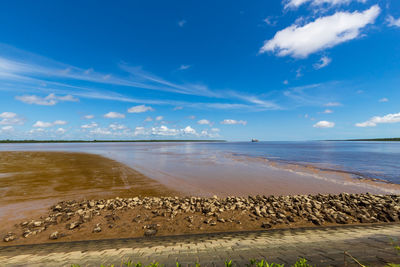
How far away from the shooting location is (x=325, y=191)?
43.4 feet

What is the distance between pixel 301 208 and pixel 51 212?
1351 cm

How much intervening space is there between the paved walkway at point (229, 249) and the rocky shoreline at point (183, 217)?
2.42 ft

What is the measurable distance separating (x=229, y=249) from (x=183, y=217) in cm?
330

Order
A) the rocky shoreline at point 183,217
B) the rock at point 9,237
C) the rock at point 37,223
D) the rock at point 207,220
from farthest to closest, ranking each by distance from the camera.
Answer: the rock at point 207,220, the rock at point 37,223, the rocky shoreline at point 183,217, the rock at point 9,237

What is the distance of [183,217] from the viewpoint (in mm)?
8008

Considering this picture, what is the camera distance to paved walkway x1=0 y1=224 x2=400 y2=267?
4641mm

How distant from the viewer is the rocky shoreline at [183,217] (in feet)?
23.1

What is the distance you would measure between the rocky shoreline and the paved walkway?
74cm

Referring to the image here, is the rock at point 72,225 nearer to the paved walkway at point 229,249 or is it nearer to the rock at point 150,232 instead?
the paved walkway at point 229,249

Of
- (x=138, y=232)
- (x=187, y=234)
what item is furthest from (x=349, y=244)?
(x=138, y=232)

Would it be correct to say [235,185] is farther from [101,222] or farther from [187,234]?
[101,222]

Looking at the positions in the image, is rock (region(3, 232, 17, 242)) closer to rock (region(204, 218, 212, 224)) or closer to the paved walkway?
the paved walkway

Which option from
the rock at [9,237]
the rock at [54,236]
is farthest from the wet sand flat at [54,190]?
the rock at [54,236]

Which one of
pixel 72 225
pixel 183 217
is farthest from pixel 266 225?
pixel 72 225
